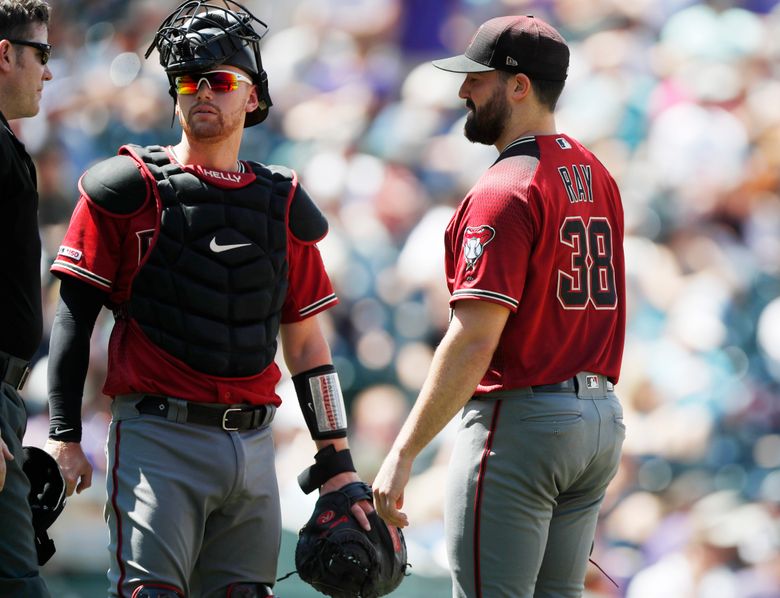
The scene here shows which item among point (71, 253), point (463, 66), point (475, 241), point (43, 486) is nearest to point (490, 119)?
point (463, 66)

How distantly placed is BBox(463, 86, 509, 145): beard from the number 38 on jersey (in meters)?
0.38

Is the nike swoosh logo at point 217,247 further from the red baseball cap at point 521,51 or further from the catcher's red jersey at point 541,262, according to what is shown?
the red baseball cap at point 521,51

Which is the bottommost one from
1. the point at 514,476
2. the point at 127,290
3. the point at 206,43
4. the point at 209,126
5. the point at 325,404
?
the point at 514,476

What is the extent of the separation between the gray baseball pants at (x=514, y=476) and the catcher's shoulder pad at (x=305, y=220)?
75cm

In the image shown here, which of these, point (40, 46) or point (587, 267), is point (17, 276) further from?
point (587, 267)

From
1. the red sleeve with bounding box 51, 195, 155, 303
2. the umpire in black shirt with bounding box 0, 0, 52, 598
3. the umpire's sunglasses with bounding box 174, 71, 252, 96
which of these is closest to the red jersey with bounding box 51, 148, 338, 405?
the red sleeve with bounding box 51, 195, 155, 303

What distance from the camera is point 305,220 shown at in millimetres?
3541

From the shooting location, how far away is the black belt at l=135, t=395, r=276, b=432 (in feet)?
10.7

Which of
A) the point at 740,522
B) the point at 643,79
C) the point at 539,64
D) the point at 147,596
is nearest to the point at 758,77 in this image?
the point at 643,79

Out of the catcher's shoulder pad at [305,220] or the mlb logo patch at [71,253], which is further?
the catcher's shoulder pad at [305,220]

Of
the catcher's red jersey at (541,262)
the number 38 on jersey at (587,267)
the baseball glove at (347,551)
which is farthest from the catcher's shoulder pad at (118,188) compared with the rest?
the number 38 on jersey at (587,267)

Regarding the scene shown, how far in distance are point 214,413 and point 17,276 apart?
0.65 meters

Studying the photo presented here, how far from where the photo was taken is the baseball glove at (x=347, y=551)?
3.39 m

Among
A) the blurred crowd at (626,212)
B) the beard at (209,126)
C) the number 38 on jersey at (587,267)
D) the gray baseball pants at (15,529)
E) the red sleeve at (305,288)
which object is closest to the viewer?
the gray baseball pants at (15,529)
